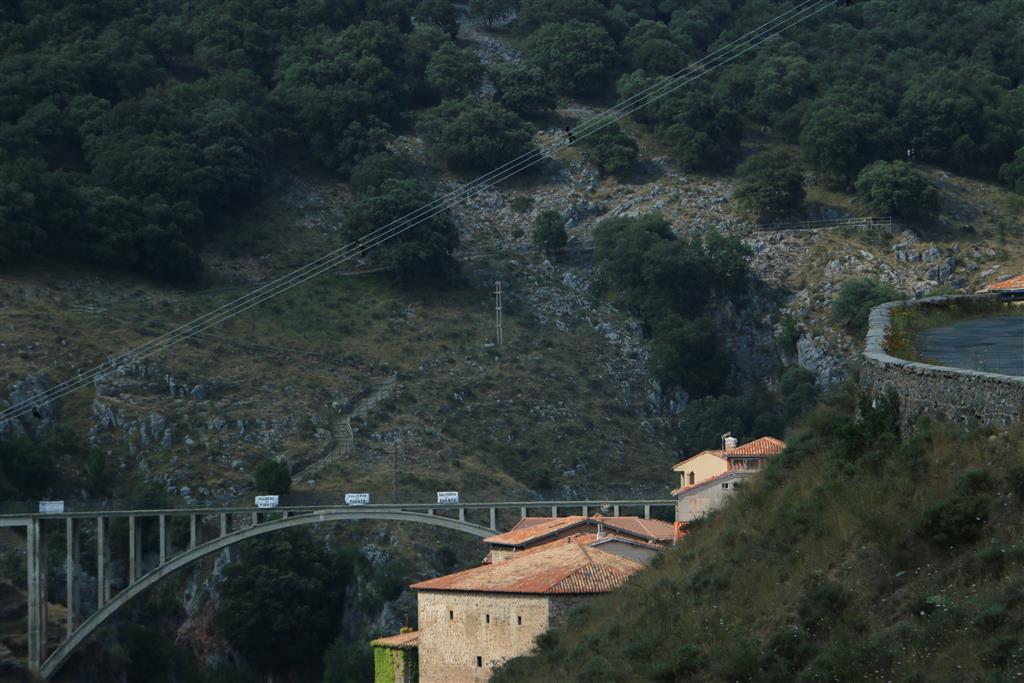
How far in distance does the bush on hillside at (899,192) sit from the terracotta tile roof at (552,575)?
67.4 metres

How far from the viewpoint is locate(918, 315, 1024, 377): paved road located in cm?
2478

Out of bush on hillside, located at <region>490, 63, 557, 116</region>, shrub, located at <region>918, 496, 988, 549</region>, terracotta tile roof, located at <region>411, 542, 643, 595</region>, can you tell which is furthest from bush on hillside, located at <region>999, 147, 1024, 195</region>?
shrub, located at <region>918, 496, 988, 549</region>

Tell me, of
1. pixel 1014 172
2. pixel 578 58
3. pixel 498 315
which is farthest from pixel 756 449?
pixel 578 58

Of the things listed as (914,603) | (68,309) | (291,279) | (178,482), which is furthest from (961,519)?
(291,279)

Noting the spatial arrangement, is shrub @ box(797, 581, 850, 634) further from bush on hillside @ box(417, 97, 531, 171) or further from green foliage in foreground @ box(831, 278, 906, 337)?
bush on hillside @ box(417, 97, 531, 171)

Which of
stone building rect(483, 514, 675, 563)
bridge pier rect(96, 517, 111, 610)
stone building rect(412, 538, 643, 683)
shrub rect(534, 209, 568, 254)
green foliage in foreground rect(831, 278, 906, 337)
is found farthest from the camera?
shrub rect(534, 209, 568, 254)

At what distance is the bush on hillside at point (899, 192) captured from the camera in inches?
4739

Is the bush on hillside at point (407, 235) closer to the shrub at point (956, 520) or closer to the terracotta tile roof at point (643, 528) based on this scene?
the terracotta tile roof at point (643, 528)

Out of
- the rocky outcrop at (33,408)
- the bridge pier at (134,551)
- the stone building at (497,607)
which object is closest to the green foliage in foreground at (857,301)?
the rocky outcrop at (33,408)

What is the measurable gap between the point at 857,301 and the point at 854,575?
8923 cm

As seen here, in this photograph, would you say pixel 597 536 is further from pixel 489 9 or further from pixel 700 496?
pixel 489 9

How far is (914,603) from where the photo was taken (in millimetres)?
19172

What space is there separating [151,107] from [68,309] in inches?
989

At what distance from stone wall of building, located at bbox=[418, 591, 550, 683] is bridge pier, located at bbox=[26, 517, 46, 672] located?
95.7ft
